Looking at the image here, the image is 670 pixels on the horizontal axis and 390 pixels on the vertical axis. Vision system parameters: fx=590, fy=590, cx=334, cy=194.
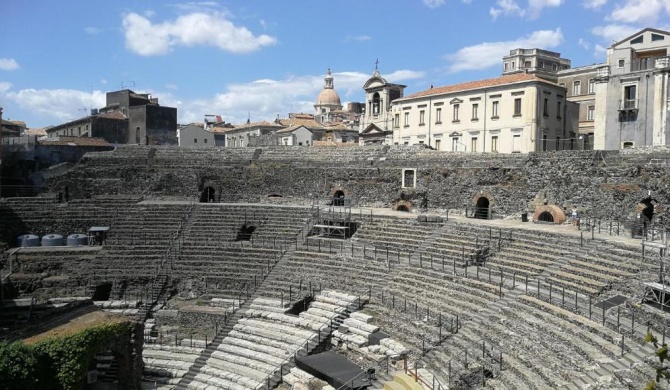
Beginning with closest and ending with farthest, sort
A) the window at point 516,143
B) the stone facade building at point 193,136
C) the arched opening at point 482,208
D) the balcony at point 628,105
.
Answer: the arched opening at point 482,208
the balcony at point 628,105
the window at point 516,143
the stone facade building at point 193,136

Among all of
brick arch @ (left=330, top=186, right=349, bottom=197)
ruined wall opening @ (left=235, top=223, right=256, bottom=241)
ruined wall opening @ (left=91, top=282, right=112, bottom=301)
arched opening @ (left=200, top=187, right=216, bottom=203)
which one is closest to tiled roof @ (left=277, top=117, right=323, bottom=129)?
arched opening @ (left=200, top=187, right=216, bottom=203)

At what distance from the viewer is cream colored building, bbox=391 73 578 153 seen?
3397 cm

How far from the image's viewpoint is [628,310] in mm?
14867

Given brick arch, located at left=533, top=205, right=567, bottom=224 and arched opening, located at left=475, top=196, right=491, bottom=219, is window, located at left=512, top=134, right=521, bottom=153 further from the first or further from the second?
brick arch, located at left=533, top=205, right=567, bottom=224

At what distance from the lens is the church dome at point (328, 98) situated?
277 ft

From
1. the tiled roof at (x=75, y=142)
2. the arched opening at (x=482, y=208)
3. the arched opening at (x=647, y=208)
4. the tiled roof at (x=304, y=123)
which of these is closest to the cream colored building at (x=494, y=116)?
the arched opening at (x=482, y=208)

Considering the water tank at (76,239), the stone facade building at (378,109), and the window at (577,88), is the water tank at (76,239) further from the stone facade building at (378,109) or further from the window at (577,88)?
the window at (577,88)

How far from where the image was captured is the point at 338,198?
3438 cm

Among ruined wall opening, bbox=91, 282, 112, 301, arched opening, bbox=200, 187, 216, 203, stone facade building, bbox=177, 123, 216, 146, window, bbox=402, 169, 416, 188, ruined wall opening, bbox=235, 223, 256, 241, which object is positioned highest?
stone facade building, bbox=177, 123, 216, 146

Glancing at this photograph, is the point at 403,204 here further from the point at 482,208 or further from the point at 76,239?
the point at 76,239

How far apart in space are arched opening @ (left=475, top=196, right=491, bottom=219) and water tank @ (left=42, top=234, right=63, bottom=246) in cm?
2069

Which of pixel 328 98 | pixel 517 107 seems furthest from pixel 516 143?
pixel 328 98

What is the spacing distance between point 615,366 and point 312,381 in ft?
27.3

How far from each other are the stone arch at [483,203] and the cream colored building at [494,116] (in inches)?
248
